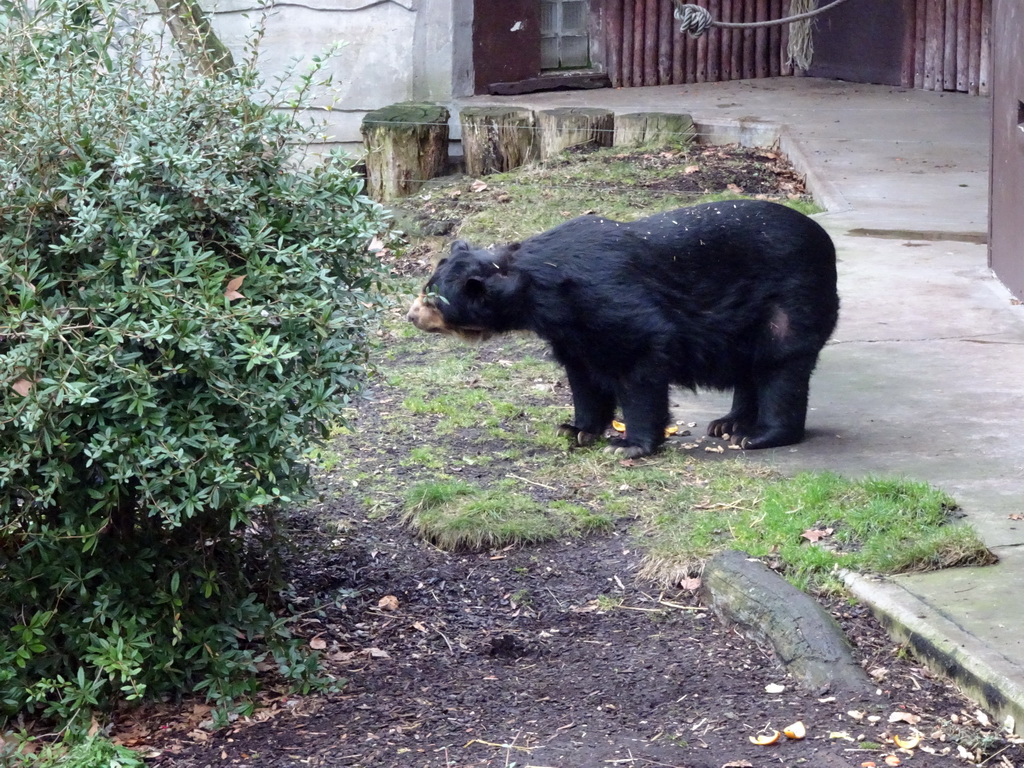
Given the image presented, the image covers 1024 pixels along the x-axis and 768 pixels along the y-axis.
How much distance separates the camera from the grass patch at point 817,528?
433cm

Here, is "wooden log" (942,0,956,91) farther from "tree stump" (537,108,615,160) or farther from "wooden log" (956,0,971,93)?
"tree stump" (537,108,615,160)

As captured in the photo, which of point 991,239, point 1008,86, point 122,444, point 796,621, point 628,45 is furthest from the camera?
point 628,45

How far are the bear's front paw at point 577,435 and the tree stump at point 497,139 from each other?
6.81 m

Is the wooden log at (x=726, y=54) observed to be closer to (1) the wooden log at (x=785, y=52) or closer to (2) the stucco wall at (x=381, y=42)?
(1) the wooden log at (x=785, y=52)

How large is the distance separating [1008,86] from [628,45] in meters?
8.20

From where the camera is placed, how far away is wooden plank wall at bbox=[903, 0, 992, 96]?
47.2 ft

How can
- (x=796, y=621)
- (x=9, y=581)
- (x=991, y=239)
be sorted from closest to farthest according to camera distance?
(x=9, y=581) → (x=796, y=621) → (x=991, y=239)

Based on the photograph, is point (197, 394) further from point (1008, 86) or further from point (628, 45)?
point (628, 45)

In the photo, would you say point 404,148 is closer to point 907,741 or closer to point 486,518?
point 486,518

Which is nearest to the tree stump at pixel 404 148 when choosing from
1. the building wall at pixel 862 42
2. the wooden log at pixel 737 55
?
the wooden log at pixel 737 55

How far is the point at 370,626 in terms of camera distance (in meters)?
4.36

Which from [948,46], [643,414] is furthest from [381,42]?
[643,414]

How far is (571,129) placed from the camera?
12.4m

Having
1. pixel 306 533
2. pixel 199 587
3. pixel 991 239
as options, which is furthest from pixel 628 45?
pixel 199 587
